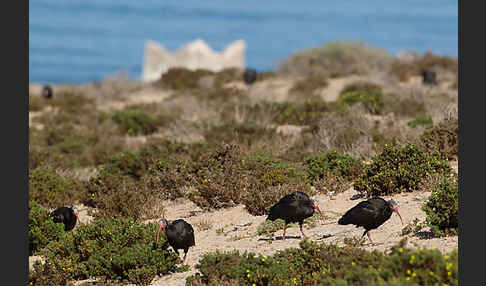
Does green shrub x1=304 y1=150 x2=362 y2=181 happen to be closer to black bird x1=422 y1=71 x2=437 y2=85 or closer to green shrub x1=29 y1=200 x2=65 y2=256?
green shrub x1=29 y1=200 x2=65 y2=256

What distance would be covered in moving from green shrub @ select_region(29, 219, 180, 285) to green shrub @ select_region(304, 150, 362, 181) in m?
3.36

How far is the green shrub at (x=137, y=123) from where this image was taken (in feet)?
62.5

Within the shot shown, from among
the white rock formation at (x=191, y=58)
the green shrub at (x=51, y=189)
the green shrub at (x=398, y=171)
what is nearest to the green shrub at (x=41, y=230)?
the green shrub at (x=51, y=189)

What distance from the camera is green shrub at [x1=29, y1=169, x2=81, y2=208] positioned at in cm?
1138

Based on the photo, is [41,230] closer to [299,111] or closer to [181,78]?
[299,111]

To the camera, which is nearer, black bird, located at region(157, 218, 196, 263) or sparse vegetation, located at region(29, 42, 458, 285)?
sparse vegetation, located at region(29, 42, 458, 285)

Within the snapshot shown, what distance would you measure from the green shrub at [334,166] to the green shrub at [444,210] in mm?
2858

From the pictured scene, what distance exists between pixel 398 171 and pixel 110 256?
397 cm

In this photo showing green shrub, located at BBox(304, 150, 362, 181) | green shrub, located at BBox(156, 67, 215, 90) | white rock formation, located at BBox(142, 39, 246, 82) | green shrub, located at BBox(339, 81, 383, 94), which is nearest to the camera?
green shrub, located at BBox(304, 150, 362, 181)

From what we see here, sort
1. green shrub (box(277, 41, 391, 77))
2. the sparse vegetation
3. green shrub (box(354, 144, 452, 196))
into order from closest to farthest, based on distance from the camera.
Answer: the sparse vegetation < green shrub (box(354, 144, 452, 196)) < green shrub (box(277, 41, 391, 77))

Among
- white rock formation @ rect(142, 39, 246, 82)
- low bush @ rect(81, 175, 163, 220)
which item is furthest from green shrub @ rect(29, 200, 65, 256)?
white rock formation @ rect(142, 39, 246, 82)

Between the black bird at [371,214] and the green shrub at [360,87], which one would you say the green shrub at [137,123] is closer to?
the green shrub at [360,87]

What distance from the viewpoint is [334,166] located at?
10.3m

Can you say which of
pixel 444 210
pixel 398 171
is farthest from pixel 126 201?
pixel 444 210
